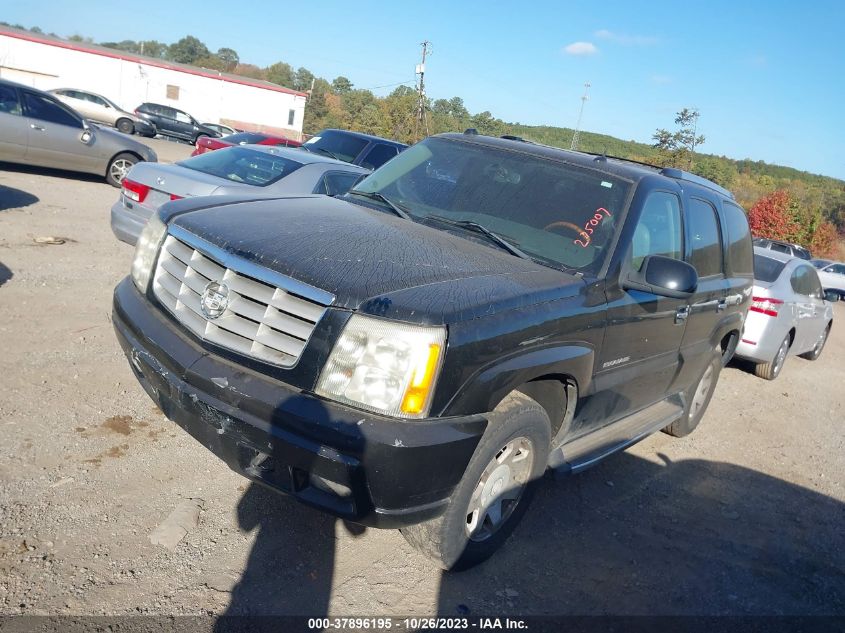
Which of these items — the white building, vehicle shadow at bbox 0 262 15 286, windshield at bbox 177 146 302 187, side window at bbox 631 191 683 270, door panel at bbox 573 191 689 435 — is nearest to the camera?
door panel at bbox 573 191 689 435

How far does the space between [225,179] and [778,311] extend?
6.50 metres

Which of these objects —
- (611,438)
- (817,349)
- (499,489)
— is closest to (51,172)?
(611,438)

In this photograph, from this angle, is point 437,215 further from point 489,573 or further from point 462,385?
point 489,573

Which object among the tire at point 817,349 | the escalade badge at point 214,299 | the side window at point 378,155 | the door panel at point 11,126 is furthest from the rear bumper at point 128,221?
the tire at point 817,349

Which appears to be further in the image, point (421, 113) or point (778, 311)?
point (421, 113)

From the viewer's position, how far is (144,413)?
435 cm

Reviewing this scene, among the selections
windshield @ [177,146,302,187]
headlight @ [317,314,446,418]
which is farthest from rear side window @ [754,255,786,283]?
headlight @ [317,314,446,418]

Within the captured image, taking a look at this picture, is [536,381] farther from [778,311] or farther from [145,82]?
[145,82]

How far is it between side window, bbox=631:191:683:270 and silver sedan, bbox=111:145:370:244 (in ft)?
12.8

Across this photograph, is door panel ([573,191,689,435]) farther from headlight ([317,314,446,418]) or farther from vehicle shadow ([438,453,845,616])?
headlight ([317,314,446,418])

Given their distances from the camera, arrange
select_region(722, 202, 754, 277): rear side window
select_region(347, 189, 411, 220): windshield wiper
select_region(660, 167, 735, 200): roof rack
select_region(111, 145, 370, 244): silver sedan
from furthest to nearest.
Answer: select_region(111, 145, 370, 244): silver sedan < select_region(722, 202, 754, 277): rear side window < select_region(660, 167, 735, 200): roof rack < select_region(347, 189, 411, 220): windshield wiper

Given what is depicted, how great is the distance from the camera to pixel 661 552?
403 centimetres

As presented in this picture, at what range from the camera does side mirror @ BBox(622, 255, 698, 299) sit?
12.2 ft

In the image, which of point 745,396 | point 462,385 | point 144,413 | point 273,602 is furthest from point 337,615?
point 745,396
